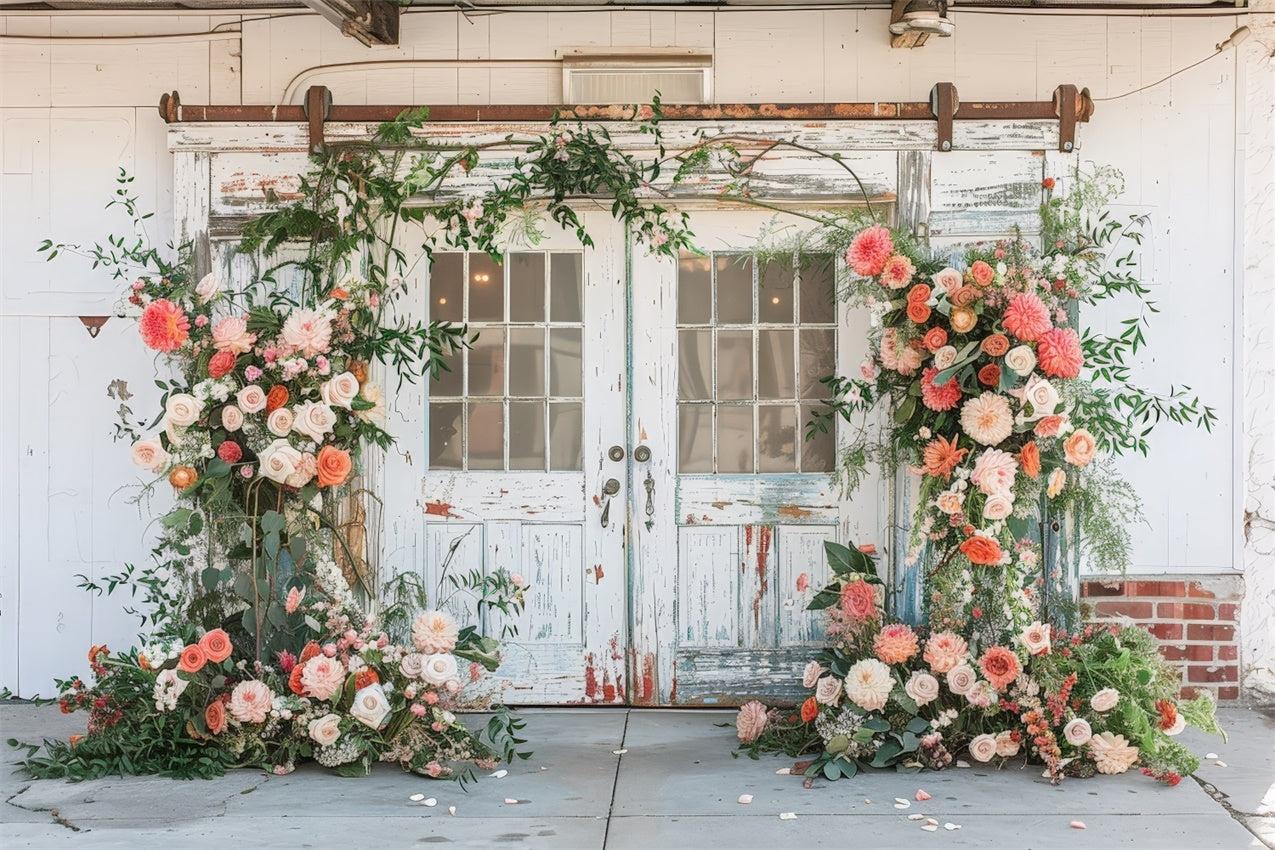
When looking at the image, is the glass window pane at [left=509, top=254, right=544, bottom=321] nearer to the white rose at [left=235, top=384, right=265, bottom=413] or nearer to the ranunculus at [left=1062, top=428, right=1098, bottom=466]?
the white rose at [left=235, top=384, right=265, bottom=413]

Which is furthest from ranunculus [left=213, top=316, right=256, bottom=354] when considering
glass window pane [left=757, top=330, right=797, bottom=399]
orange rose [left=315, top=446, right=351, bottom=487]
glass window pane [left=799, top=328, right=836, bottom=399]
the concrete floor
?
glass window pane [left=799, top=328, right=836, bottom=399]

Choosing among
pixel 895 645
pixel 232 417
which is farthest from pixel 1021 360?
pixel 232 417

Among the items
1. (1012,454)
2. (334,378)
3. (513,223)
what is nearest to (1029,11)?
(1012,454)

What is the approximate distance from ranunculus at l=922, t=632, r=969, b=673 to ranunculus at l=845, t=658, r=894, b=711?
0.17 meters

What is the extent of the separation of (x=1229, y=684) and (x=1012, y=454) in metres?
1.56

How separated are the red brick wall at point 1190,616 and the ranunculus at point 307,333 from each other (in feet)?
10.7

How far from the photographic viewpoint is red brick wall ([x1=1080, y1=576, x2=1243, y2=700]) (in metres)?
4.73

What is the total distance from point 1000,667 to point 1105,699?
0.35 m

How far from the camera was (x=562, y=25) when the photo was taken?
4.80 m

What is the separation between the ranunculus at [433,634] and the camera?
404cm

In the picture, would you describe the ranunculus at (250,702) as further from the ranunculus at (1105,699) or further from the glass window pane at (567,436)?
the ranunculus at (1105,699)

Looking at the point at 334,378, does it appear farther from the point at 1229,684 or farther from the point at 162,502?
the point at 1229,684

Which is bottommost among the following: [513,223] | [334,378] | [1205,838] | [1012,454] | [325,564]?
[1205,838]

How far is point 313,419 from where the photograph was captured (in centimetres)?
420
